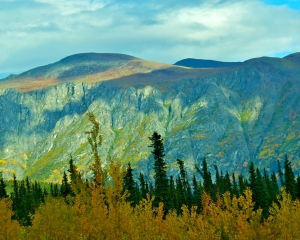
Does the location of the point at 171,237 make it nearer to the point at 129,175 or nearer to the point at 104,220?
the point at 104,220

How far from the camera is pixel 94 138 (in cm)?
4800

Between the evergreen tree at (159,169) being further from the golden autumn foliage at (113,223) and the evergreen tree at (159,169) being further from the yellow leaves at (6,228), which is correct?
the yellow leaves at (6,228)

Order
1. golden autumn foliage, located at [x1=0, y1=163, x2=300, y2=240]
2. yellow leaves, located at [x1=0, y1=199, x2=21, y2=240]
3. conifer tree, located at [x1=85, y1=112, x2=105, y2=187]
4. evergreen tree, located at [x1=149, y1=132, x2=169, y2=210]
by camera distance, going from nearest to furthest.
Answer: golden autumn foliage, located at [x1=0, y1=163, x2=300, y2=240] < conifer tree, located at [x1=85, y1=112, x2=105, y2=187] < yellow leaves, located at [x1=0, y1=199, x2=21, y2=240] < evergreen tree, located at [x1=149, y1=132, x2=169, y2=210]

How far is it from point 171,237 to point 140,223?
10.9m

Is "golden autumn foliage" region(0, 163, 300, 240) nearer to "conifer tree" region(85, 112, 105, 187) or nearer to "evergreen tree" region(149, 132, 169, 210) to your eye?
"conifer tree" region(85, 112, 105, 187)

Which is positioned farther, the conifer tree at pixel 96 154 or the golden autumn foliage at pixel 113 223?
the conifer tree at pixel 96 154

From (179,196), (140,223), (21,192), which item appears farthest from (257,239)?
(21,192)

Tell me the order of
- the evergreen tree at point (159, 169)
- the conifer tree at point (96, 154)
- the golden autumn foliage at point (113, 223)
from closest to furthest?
the golden autumn foliage at point (113, 223) → the conifer tree at point (96, 154) → the evergreen tree at point (159, 169)

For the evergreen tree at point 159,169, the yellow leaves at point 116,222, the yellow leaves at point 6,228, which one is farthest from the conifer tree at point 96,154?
the evergreen tree at point 159,169

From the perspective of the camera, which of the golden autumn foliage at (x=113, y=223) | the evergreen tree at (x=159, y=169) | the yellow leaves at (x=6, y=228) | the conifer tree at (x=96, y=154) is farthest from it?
the evergreen tree at (x=159, y=169)

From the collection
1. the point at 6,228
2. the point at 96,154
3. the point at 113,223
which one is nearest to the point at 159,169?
the point at 6,228

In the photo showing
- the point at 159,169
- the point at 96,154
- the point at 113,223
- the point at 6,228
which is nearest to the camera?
the point at 113,223

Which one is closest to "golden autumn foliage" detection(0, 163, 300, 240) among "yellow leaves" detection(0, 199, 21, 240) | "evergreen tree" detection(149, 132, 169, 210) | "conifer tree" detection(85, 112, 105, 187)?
"yellow leaves" detection(0, 199, 21, 240)

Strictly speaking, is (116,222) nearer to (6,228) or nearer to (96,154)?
(96,154)
